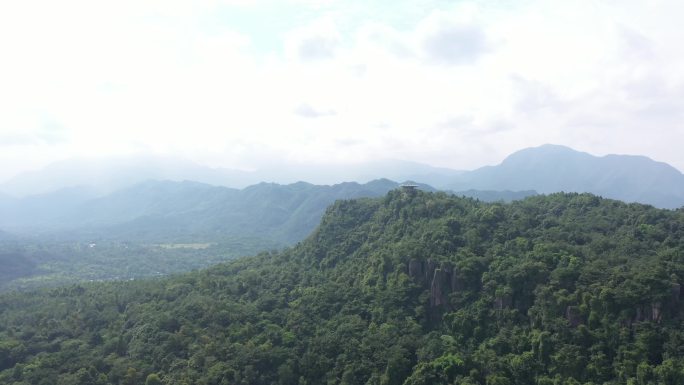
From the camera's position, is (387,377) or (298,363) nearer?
(387,377)

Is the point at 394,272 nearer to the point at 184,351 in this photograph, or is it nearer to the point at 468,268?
the point at 468,268

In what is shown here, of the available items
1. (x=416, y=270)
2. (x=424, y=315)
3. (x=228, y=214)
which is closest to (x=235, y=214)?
(x=228, y=214)

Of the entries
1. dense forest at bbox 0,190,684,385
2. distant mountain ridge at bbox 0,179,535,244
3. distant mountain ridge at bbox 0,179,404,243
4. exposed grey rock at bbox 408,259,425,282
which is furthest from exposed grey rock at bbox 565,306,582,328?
distant mountain ridge at bbox 0,179,404,243

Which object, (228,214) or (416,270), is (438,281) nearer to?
(416,270)

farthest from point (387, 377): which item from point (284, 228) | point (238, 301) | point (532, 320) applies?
point (284, 228)

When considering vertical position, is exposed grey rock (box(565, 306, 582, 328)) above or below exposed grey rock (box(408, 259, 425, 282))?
below

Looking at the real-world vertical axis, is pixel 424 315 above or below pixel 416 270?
below

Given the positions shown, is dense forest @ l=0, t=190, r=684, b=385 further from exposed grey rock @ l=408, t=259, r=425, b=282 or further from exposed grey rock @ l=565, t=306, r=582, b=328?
exposed grey rock @ l=408, t=259, r=425, b=282

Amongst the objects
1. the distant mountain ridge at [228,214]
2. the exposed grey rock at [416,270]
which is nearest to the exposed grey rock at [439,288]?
the exposed grey rock at [416,270]
